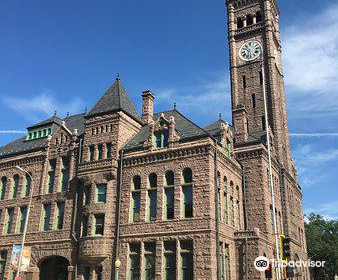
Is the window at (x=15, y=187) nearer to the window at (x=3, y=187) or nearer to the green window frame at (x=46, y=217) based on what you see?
the window at (x=3, y=187)

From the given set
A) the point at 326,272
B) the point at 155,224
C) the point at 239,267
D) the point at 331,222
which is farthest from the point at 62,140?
the point at 331,222

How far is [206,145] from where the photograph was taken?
31156mm

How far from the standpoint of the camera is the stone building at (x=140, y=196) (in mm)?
30562

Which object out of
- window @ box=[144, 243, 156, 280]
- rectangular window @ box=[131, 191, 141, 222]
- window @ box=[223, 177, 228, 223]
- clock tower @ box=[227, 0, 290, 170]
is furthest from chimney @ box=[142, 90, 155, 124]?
window @ box=[144, 243, 156, 280]

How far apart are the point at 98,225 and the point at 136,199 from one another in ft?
12.1

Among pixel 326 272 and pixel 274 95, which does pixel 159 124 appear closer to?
pixel 274 95

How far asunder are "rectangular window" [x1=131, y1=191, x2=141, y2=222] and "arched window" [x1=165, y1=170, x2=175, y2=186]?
2.51 meters

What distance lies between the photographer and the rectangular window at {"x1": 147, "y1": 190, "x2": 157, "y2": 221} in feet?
105

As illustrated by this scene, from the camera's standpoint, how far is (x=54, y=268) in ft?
121

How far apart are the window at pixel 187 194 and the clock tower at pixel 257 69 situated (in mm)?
11530

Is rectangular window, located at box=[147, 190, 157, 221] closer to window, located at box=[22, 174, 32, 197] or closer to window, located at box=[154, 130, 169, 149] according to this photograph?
window, located at box=[154, 130, 169, 149]

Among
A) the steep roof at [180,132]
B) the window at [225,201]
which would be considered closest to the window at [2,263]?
the steep roof at [180,132]

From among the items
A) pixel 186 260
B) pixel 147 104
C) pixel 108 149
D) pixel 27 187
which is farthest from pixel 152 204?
pixel 27 187

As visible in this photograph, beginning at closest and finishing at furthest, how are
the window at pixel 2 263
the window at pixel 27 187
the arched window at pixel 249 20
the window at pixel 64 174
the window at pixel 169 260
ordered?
the window at pixel 169 260 → the window at pixel 2 263 → the window at pixel 64 174 → the window at pixel 27 187 → the arched window at pixel 249 20
